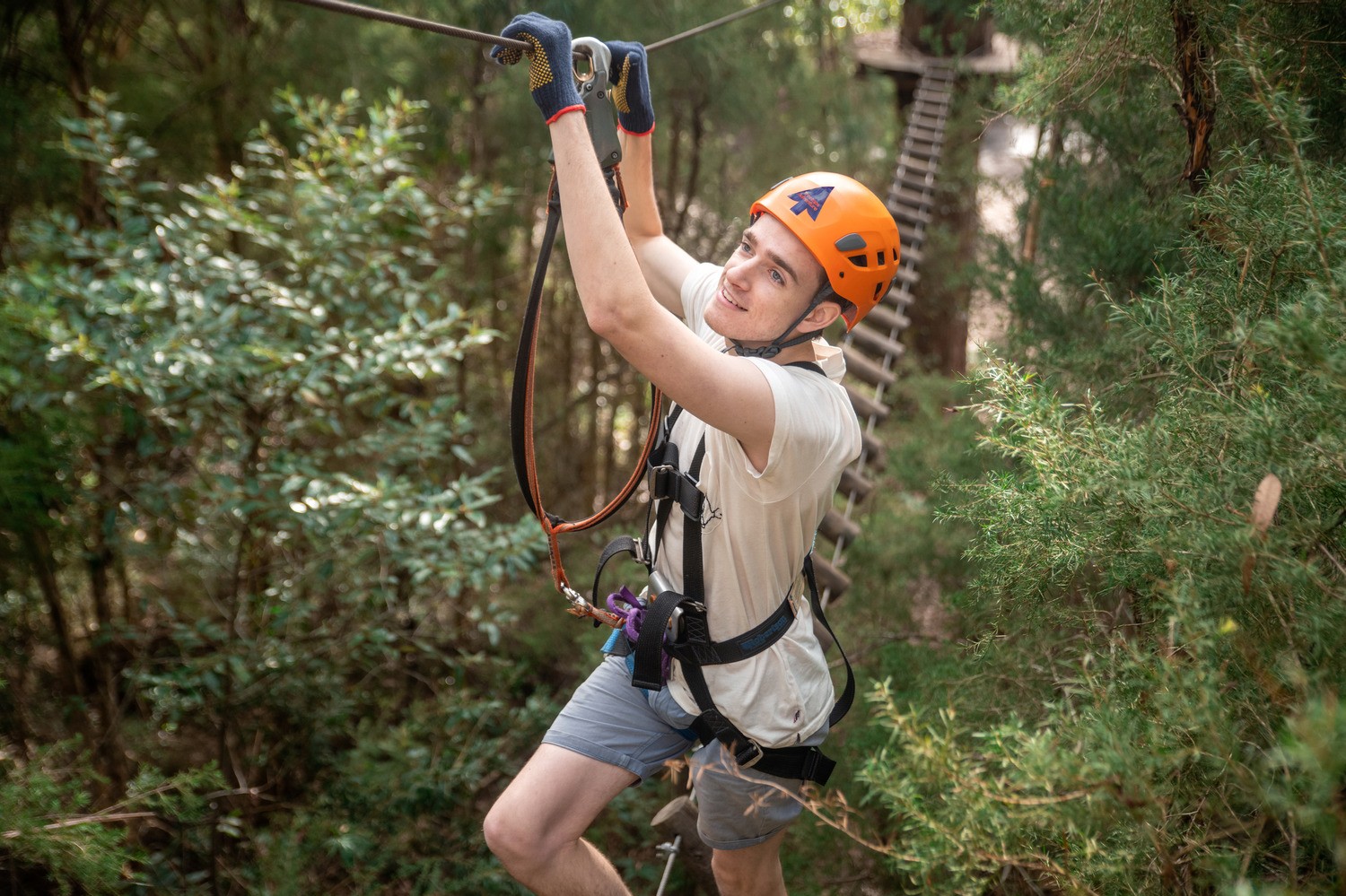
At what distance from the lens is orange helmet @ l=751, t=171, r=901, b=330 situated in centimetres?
208

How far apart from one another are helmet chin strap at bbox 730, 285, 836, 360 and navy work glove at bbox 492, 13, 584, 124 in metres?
0.66

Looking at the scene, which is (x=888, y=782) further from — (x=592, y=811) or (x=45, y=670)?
(x=45, y=670)

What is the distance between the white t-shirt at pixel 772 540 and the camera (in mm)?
1935

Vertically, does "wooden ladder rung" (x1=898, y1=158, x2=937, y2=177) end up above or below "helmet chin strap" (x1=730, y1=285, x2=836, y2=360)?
above

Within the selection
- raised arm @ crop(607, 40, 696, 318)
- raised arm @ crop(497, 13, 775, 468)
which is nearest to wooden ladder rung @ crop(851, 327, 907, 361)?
raised arm @ crop(607, 40, 696, 318)

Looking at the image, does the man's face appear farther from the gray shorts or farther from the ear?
the gray shorts

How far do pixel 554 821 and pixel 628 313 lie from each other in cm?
120

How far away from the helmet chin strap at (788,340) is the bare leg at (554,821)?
104cm

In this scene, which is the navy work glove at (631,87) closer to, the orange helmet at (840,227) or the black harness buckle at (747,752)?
the orange helmet at (840,227)

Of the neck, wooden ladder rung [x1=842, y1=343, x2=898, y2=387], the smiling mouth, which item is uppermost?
the smiling mouth

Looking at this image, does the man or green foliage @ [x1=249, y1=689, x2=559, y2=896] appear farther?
green foliage @ [x1=249, y1=689, x2=559, y2=896]

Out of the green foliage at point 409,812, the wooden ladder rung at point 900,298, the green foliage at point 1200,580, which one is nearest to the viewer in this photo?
the green foliage at point 1200,580

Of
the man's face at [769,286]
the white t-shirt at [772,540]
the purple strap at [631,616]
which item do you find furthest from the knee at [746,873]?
the man's face at [769,286]

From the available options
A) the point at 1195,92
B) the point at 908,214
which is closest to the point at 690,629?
the point at 1195,92
